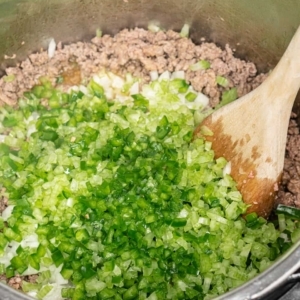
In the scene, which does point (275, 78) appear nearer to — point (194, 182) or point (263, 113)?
point (263, 113)

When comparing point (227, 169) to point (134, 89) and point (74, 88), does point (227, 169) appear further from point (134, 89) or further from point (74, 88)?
point (74, 88)

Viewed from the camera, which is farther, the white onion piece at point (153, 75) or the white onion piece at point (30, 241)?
the white onion piece at point (153, 75)

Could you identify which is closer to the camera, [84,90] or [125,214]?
[125,214]

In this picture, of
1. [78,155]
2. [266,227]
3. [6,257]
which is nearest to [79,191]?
[78,155]

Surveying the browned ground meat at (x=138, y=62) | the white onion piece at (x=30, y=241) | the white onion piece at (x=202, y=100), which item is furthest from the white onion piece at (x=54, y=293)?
the white onion piece at (x=202, y=100)

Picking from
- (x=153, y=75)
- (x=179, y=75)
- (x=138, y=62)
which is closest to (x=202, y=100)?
(x=179, y=75)

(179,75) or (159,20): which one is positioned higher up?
(159,20)

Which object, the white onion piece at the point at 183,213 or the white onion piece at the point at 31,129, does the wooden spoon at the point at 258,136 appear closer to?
the white onion piece at the point at 183,213
